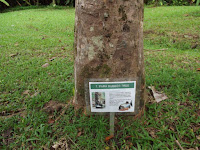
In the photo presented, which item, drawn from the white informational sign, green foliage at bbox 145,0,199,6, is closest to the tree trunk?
the white informational sign

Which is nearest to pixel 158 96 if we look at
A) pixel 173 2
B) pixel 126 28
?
pixel 126 28

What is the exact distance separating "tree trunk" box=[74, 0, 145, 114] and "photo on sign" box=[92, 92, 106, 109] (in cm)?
14

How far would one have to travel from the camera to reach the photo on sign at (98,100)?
1408 millimetres

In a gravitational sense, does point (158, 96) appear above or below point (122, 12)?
below

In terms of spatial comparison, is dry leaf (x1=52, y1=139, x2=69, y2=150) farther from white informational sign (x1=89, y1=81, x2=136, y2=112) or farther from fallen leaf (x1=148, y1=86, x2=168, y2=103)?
fallen leaf (x1=148, y1=86, x2=168, y2=103)

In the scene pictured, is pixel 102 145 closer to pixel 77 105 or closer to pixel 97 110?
pixel 97 110

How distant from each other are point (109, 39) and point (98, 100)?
1.71 ft

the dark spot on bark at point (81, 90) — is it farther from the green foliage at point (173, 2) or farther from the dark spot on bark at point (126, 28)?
the green foliage at point (173, 2)

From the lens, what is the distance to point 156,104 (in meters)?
1.99

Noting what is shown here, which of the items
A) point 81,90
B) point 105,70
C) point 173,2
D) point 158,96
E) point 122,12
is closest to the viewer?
point 122,12

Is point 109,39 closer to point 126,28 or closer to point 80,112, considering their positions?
point 126,28

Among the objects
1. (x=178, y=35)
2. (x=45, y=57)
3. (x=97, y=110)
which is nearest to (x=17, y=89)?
(x=45, y=57)

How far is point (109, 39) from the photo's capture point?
4.72 ft

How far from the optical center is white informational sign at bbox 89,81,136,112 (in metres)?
1.36
